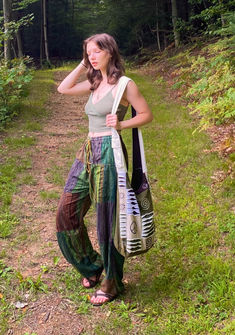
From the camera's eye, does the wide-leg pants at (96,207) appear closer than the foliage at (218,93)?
Yes

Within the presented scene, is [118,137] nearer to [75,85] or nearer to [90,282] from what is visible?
[75,85]

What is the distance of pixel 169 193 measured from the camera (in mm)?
5316

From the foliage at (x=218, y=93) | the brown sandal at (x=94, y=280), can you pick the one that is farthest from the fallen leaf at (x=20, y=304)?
the foliage at (x=218, y=93)

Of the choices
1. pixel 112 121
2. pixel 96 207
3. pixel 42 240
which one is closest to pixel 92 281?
pixel 96 207

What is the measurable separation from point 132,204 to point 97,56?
1179mm

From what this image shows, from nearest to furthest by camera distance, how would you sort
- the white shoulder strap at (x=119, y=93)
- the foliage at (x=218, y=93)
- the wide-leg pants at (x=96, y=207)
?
1. the white shoulder strap at (x=119, y=93)
2. the wide-leg pants at (x=96, y=207)
3. the foliage at (x=218, y=93)

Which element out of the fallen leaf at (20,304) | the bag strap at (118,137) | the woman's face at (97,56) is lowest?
the fallen leaf at (20,304)

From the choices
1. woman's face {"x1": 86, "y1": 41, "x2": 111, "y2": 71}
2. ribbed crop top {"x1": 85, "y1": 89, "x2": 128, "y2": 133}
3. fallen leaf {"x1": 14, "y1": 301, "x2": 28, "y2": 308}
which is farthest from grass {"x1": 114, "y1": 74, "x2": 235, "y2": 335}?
woman's face {"x1": 86, "y1": 41, "x2": 111, "y2": 71}

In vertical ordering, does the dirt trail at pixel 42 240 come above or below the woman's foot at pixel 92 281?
below

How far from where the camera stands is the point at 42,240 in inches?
178

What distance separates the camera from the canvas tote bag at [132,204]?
294cm

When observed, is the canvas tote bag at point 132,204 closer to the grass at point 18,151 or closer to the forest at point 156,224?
the forest at point 156,224

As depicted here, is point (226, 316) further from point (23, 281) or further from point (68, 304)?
point (23, 281)

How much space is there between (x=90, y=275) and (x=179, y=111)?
663 cm
